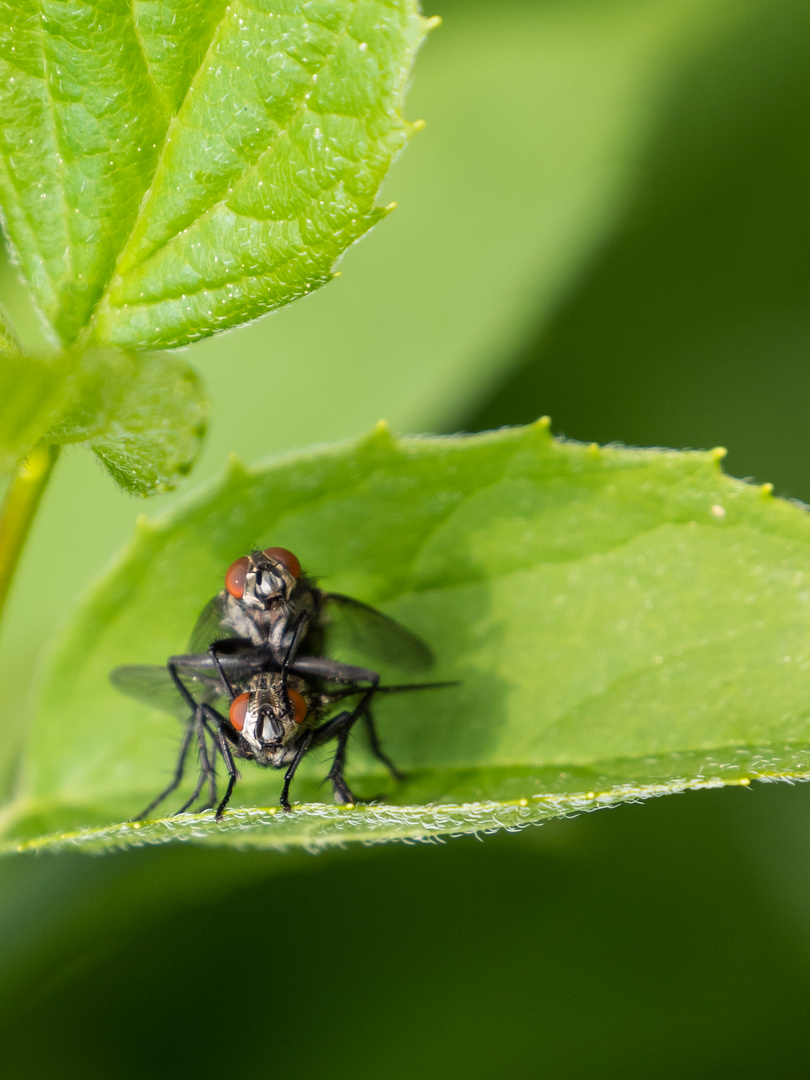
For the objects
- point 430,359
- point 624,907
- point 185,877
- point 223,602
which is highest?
point 430,359

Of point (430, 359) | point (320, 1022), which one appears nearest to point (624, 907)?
point (320, 1022)

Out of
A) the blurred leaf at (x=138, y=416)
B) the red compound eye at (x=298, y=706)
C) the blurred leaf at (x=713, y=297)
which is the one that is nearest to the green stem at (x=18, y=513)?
the blurred leaf at (x=138, y=416)

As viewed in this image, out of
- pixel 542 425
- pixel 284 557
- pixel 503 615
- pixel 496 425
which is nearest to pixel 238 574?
pixel 284 557

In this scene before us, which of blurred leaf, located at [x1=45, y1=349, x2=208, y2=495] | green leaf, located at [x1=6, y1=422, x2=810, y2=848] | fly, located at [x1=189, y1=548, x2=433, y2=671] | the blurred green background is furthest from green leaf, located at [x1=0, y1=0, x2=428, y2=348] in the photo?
the blurred green background

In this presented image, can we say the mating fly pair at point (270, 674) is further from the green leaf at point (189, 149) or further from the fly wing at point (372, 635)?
the green leaf at point (189, 149)

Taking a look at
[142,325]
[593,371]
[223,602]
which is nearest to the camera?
[142,325]

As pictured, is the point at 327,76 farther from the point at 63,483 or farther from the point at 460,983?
the point at 63,483

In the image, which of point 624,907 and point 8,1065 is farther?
point 624,907
